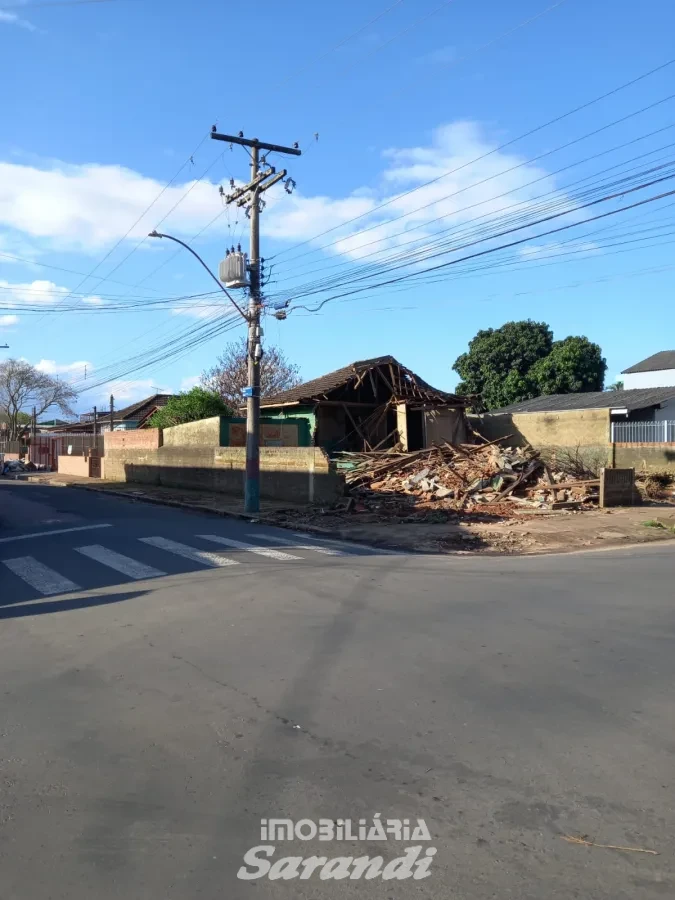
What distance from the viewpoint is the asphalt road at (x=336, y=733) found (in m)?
3.59

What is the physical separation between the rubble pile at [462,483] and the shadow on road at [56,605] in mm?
11996

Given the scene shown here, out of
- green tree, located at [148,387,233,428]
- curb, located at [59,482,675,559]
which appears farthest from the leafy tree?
curb, located at [59,482,675,559]

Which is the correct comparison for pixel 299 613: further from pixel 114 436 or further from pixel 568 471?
pixel 114 436

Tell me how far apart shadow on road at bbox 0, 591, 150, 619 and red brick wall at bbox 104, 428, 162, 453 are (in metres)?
25.4

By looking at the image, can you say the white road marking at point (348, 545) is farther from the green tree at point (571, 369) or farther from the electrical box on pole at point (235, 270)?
the green tree at point (571, 369)

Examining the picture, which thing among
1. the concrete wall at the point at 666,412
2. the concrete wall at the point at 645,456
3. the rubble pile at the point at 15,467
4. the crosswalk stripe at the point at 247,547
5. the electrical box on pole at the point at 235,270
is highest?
the electrical box on pole at the point at 235,270

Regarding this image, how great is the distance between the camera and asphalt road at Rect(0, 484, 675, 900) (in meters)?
3.59

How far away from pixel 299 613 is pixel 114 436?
34623mm

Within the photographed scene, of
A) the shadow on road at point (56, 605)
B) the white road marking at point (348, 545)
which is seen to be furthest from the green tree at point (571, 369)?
the shadow on road at point (56, 605)

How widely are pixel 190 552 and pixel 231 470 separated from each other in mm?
14062

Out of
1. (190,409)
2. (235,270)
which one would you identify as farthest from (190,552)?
(190,409)

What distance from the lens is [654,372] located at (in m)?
54.8

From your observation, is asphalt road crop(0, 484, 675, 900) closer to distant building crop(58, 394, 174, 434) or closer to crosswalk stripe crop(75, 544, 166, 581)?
crosswalk stripe crop(75, 544, 166, 581)

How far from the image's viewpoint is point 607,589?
10.1 meters
